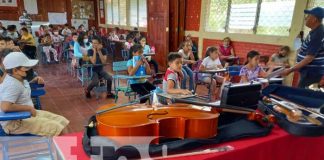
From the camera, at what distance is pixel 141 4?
927 cm

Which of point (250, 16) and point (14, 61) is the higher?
point (250, 16)

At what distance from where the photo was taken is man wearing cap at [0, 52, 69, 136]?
193cm

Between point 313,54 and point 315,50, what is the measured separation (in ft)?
0.15

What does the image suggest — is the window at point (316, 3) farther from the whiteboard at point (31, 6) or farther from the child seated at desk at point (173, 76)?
the whiteboard at point (31, 6)

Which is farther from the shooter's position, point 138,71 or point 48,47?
point 48,47

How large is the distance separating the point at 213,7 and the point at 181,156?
5634 mm

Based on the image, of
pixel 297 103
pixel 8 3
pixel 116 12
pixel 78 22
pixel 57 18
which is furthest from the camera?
pixel 78 22

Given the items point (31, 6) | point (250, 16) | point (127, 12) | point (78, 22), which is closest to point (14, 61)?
point (250, 16)

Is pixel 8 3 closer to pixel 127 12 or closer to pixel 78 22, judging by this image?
pixel 78 22

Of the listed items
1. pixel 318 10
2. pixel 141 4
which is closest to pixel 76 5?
pixel 141 4

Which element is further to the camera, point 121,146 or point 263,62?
point 263,62

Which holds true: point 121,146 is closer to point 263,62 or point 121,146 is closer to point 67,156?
point 67,156

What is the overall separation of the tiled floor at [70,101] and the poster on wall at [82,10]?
7286 millimetres

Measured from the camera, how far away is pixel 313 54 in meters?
2.57
